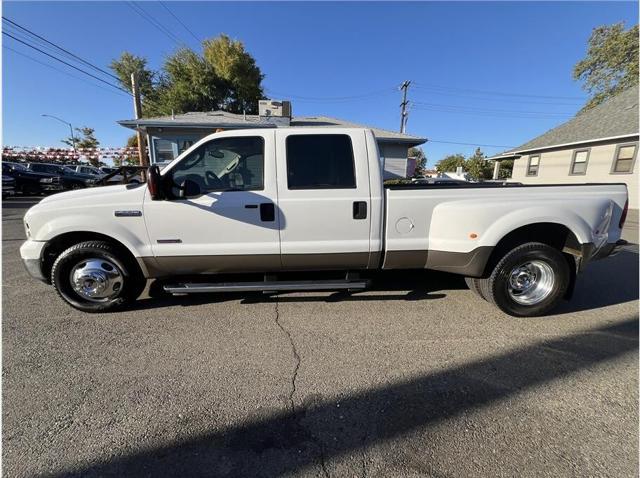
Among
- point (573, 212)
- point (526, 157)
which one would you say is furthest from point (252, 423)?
point (526, 157)

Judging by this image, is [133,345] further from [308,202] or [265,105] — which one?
[265,105]

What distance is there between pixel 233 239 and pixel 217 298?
1.02 m

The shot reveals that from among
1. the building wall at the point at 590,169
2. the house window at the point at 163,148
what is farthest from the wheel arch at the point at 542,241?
the building wall at the point at 590,169

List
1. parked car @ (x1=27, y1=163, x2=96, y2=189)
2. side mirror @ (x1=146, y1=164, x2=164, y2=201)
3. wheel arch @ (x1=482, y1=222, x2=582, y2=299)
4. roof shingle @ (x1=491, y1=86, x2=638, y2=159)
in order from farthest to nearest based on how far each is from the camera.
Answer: parked car @ (x1=27, y1=163, x2=96, y2=189)
roof shingle @ (x1=491, y1=86, x2=638, y2=159)
wheel arch @ (x1=482, y1=222, x2=582, y2=299)
side mirror @ (x1=146, y1=164, x2=164, y2=201)

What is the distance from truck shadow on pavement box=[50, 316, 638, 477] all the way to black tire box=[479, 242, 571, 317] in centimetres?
65

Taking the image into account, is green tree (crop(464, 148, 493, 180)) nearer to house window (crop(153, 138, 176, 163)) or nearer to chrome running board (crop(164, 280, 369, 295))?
house window (crop(153, 138, 176, 163))

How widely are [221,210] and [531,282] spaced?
11.7 ft

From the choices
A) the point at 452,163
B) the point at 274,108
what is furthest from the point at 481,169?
the point at 274,108

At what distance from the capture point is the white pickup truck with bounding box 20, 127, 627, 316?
308 centimetres

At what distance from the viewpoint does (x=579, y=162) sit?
16047 millimetres

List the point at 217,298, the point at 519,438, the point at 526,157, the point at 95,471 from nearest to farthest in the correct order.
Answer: the point at 95,471 < the point at 519,438 < the point at 217,298 < the point at 526,157

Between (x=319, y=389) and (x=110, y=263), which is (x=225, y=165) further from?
(x=319, y=389)

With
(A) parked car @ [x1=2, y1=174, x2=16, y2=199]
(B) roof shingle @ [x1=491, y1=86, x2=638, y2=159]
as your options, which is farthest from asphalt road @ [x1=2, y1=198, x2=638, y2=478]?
(B) roof shingle @ [x1=491, y1=86, x2=638, y2=159]

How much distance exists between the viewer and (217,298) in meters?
3.74
